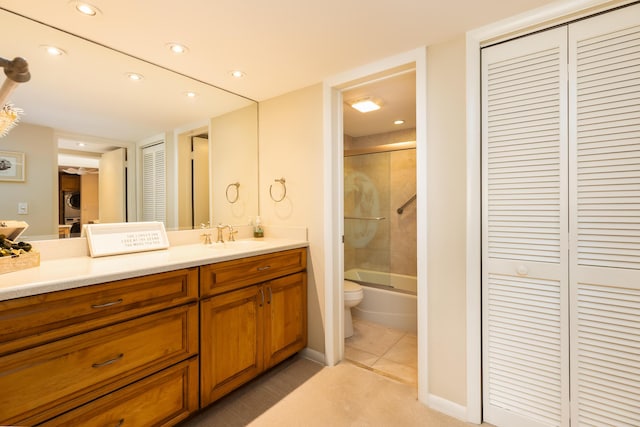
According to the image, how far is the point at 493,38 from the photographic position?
153 centimetres

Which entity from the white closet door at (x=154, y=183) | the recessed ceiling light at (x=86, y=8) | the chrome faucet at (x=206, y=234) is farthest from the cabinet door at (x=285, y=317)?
the recessed ceiling light at (x=86, y=8)

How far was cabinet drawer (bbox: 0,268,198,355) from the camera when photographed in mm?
995

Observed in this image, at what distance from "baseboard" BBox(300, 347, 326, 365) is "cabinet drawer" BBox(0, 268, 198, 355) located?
117 cm

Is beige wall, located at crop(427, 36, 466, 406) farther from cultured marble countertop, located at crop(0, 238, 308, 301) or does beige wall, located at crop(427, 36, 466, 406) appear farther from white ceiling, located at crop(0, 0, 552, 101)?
cultured marble countertop, located at crop(0, 238, 308, 301)

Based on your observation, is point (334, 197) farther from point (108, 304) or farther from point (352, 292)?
point (108, 304)

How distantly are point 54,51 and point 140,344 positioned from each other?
1593 mm

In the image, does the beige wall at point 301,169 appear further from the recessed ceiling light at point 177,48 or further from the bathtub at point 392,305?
the bathtub at point 392,305

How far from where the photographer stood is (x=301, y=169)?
2299 mm

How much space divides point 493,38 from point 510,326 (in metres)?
1.55

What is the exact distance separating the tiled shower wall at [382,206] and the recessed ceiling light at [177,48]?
2399 mm

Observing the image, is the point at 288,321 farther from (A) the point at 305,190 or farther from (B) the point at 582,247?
(B) the point at 582,247

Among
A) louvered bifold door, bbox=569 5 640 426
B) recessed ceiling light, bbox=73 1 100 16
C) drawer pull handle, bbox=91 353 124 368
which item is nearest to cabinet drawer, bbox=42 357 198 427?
drawer pull handle, bbox=91 353 124 368

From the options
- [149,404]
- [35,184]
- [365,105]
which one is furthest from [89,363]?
[365,105]

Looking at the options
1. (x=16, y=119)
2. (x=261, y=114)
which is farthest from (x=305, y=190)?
(x=16, y=119)
